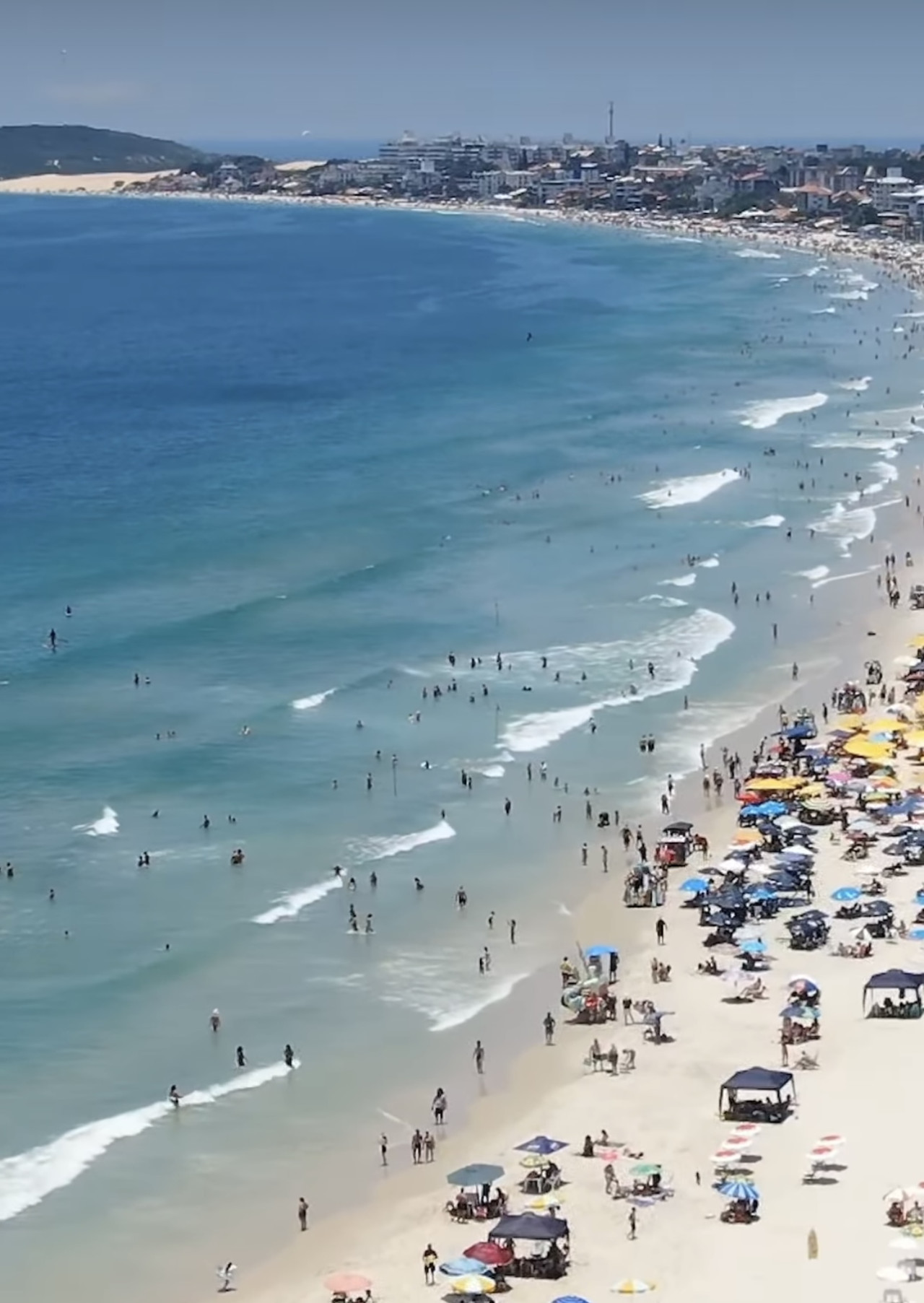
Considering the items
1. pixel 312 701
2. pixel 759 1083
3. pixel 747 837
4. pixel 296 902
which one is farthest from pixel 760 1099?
pixel 312 701

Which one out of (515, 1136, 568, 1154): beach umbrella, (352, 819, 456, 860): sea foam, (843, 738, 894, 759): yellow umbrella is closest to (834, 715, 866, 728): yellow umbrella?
(843, 738, 894, 759): yellow umbrella

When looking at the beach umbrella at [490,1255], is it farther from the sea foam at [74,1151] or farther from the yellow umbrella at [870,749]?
the yellow umbrella at [870,749]

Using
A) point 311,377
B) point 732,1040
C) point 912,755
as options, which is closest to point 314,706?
point 912,755

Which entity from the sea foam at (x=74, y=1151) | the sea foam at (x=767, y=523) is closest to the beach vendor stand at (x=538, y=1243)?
the sea foam at (x=74, y=1151)

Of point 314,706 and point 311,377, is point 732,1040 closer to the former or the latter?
point 314,706

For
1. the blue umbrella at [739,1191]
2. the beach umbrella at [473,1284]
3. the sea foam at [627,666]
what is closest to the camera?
the beach umbrella at [473,1284]

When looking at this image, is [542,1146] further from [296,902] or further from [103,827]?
[103,827]
